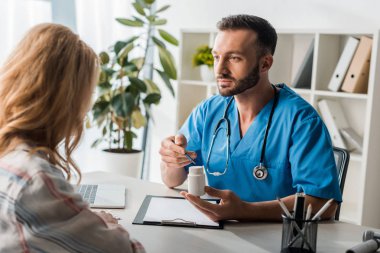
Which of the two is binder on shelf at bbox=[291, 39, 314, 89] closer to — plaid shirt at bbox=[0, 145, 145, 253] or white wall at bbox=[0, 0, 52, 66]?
white wall at bbox=[0, 0, 52, 66]

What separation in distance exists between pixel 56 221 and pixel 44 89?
0.87 feet

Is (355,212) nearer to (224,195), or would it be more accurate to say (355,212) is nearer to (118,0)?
(224,195)

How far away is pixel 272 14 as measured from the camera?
3428 mm

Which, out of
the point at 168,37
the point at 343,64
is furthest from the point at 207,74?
the point at 343,64

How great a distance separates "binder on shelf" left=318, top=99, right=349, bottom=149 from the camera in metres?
2.97

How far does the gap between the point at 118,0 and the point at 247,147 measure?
2.57 metres

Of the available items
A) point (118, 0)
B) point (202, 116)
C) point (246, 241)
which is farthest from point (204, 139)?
point (118, 0)

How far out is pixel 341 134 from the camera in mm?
3018

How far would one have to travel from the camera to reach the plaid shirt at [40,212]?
3.19 feet

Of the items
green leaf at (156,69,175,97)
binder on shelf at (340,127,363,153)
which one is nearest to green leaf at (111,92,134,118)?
green leaf at (156,69,175,97)

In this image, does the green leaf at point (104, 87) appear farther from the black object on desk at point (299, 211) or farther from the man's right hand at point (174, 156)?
the black object on desk at point (299, 211)

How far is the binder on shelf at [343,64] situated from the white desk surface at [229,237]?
1.50 meters

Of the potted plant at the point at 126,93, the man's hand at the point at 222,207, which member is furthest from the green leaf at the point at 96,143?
the man's hand at the point at 222,207

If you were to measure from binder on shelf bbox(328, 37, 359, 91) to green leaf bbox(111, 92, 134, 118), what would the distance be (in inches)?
52.0
